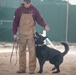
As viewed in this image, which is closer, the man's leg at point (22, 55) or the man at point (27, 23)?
the man at point (27, 23)

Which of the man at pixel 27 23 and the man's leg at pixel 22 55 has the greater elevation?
the man at pixel 27 23

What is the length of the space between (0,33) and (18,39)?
8466 mm

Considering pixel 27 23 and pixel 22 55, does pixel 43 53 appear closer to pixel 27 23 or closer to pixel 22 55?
pixel 22 55

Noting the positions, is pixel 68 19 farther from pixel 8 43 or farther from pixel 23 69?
pixel 23 69

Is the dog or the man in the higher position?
the man

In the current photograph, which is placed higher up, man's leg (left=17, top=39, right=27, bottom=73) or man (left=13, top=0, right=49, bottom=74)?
man (left=13, top=0, right=49, bottom=74)

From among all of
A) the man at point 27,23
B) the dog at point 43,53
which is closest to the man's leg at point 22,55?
the man at point 27,23

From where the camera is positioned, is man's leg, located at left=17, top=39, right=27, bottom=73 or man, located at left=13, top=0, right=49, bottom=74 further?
man's leg, located at left=17, top=39, right=27, bottom=73

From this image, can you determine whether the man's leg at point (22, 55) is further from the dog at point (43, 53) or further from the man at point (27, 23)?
the dog at point (43, 53)

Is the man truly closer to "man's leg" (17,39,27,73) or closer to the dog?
"man's leg" (17,39,27,73)

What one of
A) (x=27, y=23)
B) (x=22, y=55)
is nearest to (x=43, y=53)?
(x=22, y=55)

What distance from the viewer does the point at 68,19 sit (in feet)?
52.9

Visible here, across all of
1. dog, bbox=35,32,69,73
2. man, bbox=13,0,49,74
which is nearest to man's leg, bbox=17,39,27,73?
man, bbox=13,0,49,74

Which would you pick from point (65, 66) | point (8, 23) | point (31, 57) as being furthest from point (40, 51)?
point (8, 23)
